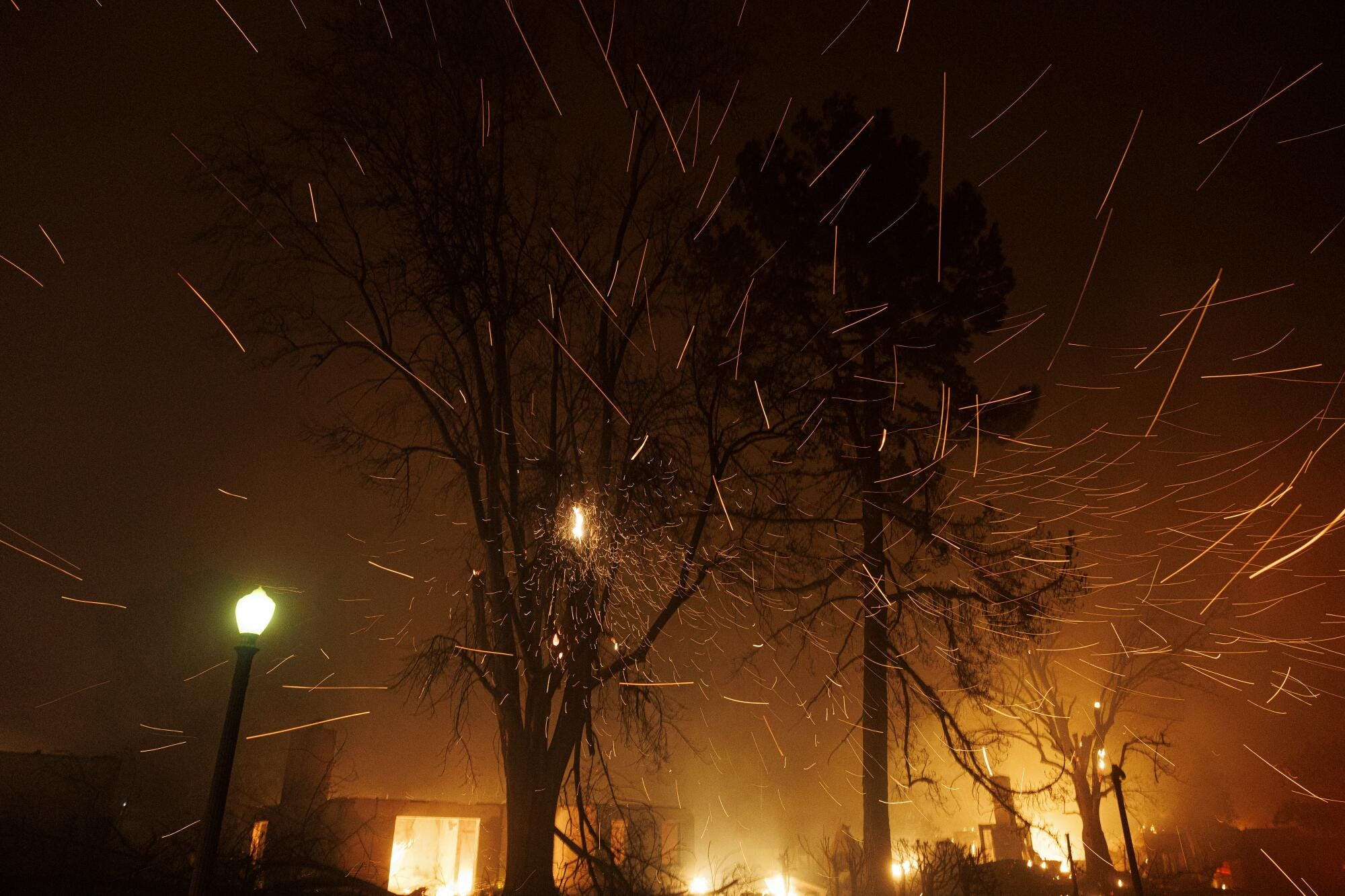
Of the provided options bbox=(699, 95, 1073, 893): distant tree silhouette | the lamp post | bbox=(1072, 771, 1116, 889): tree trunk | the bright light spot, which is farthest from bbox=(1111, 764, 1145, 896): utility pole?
the bright light spot

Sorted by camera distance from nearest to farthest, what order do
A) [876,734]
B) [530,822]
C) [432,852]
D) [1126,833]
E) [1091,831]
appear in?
[530,822] → [876,734] → [1126,833] → [1091,831] → [432,852]

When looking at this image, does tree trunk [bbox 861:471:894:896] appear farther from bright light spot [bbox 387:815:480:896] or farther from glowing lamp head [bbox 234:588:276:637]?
bright light spot [bbox 387:815:480:896]

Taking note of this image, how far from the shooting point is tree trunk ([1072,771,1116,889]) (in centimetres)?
2922

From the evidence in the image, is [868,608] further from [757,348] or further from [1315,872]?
[1315,872]

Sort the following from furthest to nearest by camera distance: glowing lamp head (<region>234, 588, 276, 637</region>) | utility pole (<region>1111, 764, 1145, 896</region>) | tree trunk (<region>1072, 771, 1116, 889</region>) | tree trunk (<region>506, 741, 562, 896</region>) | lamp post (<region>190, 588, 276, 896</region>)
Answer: tree trunk (<region>1072, 771, 1116, 889</region>)
utility pole (<region>1111, 764, 1145, 896</region>)
tree trunk (<region>506, 741, 562, 896</region>)
glowing lamp head (<region>234, 588, 276, 637</region>)
lamp post (<region>190, 588, 276, 896</region>)

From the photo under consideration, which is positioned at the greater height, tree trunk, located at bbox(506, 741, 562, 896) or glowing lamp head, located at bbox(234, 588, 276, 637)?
glowing lamp head, located at bbox(234, 588, 276, 637)

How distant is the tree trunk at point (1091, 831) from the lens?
2922cm

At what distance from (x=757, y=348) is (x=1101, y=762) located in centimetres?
2845

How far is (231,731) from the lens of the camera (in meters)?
6.96

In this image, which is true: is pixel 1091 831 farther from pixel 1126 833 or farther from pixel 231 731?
pixel 231 731

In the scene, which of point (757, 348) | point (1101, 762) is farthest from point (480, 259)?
point (1101, 762)

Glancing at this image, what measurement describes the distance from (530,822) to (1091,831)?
93.4 ft

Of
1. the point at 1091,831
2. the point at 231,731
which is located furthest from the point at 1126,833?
the point at 1091,831

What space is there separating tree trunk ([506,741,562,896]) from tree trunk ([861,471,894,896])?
16.9 feet
